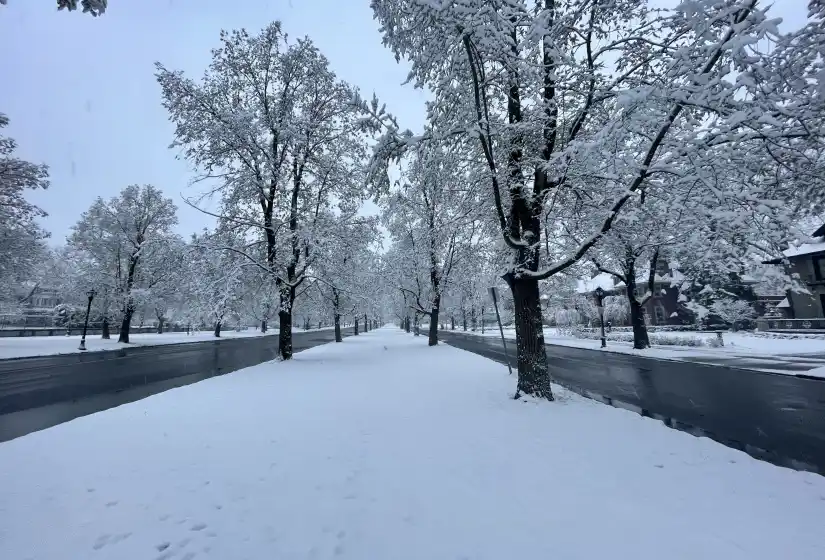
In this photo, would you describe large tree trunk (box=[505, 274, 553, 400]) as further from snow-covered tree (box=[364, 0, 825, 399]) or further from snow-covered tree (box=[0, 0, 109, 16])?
snow-covered tree (box=[0, 0, 109, 16])

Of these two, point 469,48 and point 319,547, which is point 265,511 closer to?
point 319,547

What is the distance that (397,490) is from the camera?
4.01 meters

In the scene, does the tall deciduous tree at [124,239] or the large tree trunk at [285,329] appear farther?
the tall deciduous tree at [124,239]

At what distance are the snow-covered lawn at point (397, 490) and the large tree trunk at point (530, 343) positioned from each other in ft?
3.36

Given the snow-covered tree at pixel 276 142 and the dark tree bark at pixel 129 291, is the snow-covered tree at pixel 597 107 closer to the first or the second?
the snow-covered tree at pixel 276 142

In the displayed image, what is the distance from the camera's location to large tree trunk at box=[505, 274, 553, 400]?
8219 mm

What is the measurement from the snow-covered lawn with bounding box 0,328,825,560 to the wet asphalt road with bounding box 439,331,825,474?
0.99m

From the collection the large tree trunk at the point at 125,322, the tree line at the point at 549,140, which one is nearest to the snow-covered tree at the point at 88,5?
the tree line at the point at 549,140

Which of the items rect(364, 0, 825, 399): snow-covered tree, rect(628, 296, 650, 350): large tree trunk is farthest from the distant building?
rect(364, 0, 825, 399): snow-covered tree

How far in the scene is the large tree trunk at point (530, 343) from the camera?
822 cm

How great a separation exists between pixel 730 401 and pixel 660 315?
45871 millimetres

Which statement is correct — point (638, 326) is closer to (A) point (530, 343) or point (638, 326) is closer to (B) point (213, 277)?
(A) point (530, 343)

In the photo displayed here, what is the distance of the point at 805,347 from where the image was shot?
20.6 metres

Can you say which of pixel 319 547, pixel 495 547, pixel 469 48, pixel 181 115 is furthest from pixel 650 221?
pixel 181 115
